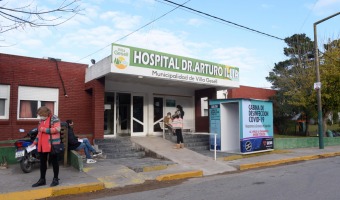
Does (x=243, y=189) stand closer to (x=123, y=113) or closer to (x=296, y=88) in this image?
(x=123, y=113)

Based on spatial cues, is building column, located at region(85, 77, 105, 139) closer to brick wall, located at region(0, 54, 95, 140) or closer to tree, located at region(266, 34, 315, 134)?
brick wall, located at region(0, 54, 95, 140)

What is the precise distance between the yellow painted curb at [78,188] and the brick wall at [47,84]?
5271 mm

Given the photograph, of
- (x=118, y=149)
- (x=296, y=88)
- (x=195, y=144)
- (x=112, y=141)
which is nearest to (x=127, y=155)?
(x=118, y=149)

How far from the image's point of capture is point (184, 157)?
1187cm

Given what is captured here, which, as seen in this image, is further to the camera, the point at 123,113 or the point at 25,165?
the point at 123,113

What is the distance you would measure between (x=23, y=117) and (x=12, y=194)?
652cm

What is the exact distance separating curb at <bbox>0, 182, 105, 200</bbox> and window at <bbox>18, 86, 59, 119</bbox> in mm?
6420

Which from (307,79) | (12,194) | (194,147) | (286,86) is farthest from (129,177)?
(286,86)

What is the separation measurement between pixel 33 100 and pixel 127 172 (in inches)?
237

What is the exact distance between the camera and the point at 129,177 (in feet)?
28.5

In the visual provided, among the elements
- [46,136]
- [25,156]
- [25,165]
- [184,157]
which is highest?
[46,136]

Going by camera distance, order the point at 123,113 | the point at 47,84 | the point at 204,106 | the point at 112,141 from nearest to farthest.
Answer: the point at 112,141 → the point at 47,84 → the point at 123,113 → the point at 204,106

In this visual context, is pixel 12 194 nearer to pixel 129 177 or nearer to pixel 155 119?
pixel 129 177

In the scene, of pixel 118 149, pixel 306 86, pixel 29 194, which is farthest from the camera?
pixel 306 86
